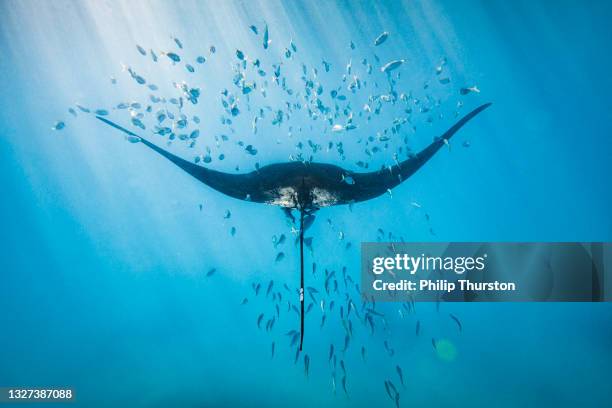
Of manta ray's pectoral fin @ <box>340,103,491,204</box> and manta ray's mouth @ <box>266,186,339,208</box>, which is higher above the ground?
manta ray's pectoral fin @ <box>340,103,491,204</box>

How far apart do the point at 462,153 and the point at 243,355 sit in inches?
714

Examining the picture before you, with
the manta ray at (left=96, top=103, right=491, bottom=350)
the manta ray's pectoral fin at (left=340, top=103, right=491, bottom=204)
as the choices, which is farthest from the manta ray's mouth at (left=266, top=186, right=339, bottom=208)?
the manta ray's pectoral fin at (left=340, top=103, right=491, bottom=204)

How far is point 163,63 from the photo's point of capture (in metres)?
13.8

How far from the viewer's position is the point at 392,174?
16.6 ft

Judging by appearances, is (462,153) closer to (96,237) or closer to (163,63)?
(163,63)

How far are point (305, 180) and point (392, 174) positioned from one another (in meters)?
1.41

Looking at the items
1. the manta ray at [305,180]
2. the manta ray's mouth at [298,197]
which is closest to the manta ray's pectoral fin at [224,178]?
the manta ray at [305,180]

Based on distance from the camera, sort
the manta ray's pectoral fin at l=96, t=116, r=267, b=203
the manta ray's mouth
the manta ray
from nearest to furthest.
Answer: the manta ray, the manta ray's pectoral fin at l=96, t=116, r=267, b=203, the manta ray's mouth

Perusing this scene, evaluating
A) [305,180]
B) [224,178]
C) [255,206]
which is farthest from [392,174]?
[255,206]

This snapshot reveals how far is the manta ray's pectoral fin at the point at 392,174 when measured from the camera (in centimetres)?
496

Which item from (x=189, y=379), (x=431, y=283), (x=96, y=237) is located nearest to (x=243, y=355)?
(x=189, y=379)

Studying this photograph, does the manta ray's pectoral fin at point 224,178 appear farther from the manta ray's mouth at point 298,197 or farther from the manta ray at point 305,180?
the manta ray's mouth at point 298,197

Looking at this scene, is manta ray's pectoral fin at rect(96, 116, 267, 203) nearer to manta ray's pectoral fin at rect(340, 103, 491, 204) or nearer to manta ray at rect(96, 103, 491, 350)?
manta ray at rect(96, 103, 491, 350)

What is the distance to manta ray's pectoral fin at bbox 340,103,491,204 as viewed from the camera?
496 cm
